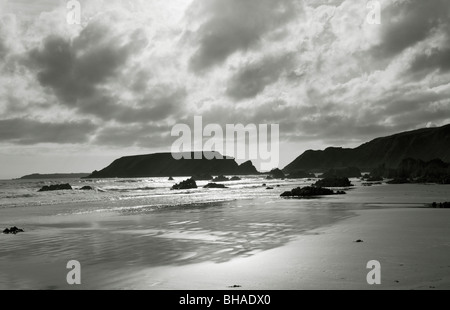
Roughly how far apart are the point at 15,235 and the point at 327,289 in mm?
16253

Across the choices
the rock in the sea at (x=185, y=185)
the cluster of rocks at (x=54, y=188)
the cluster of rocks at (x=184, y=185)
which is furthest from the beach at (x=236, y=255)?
the rock in the sea at (x=185, y=185)

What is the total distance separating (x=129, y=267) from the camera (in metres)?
11.1

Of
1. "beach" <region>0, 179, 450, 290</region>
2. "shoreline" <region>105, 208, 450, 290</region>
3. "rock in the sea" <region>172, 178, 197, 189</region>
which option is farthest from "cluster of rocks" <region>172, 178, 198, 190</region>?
"shoreline" <region>105, 208, 450, 290</region>

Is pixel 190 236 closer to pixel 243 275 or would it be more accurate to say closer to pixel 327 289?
pixel 243 275

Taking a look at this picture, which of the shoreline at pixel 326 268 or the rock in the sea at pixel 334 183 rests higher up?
the rock in the sea at pixel 334 183

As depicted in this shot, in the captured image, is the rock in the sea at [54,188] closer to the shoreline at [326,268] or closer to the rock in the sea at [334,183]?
the rock in the sea at [334,183]

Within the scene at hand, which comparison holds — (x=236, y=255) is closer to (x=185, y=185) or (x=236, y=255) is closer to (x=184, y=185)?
(x=184, y=185)

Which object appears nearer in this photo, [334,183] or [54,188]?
[334,183]

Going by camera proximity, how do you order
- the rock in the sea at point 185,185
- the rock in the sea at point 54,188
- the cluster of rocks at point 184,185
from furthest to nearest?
the rock in the sea at point 185,185 → the cluster of rocks at point 184,185 → the rock in the sea at point 54,188

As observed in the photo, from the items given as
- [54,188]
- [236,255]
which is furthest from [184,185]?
[236,255]

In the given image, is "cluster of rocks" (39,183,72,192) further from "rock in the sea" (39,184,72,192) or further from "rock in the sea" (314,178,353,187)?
"rock in the sea" (314,178,353,187)

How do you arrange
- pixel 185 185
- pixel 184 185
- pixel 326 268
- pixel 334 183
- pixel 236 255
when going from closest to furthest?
pixel 326 268, pixel 236 255, pixel 334 183, pixel 184 185, pixel 185 185
